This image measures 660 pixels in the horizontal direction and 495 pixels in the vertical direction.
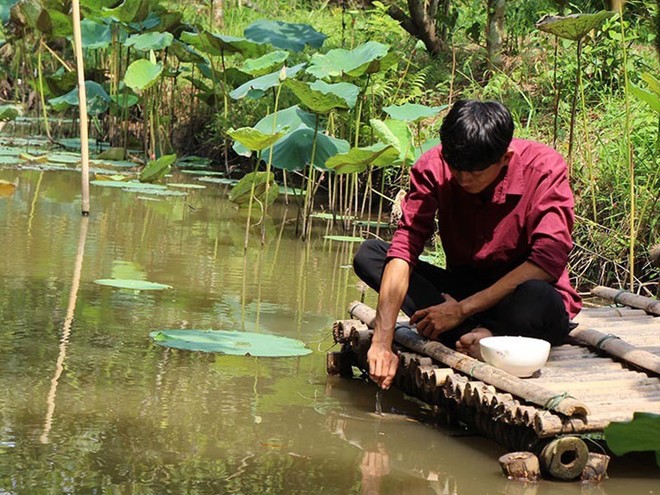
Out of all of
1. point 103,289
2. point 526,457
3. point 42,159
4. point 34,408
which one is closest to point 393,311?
point 526,457

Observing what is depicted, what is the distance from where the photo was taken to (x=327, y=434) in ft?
11.4

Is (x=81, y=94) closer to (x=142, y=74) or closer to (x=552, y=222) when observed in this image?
(x=142, y=74)

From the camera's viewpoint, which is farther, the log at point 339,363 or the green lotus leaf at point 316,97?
the green lotus leaf at point 316,97

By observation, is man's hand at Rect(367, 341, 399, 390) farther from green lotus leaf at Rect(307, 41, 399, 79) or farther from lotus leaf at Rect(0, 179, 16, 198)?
lotus leaf at Rect(0, 179, 16, 198)

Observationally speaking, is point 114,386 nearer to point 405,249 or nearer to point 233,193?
point 405,249

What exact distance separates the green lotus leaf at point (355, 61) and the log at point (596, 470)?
4415 millimetres

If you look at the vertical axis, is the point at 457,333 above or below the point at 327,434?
above

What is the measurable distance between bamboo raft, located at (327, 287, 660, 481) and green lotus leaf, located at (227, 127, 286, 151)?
6.91 ft

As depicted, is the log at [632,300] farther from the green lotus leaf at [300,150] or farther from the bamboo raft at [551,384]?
the green lotus leaf at [300,150]

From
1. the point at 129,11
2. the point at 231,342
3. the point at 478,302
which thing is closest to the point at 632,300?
the point at 478,302

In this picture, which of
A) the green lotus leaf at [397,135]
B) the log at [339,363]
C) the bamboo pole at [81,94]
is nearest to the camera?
the log at [339,363]

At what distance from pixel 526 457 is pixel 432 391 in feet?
1.76

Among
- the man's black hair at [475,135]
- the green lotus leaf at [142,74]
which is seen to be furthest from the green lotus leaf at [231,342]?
the green lotus leaf at [142,74]

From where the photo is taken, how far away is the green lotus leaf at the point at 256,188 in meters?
7.43
